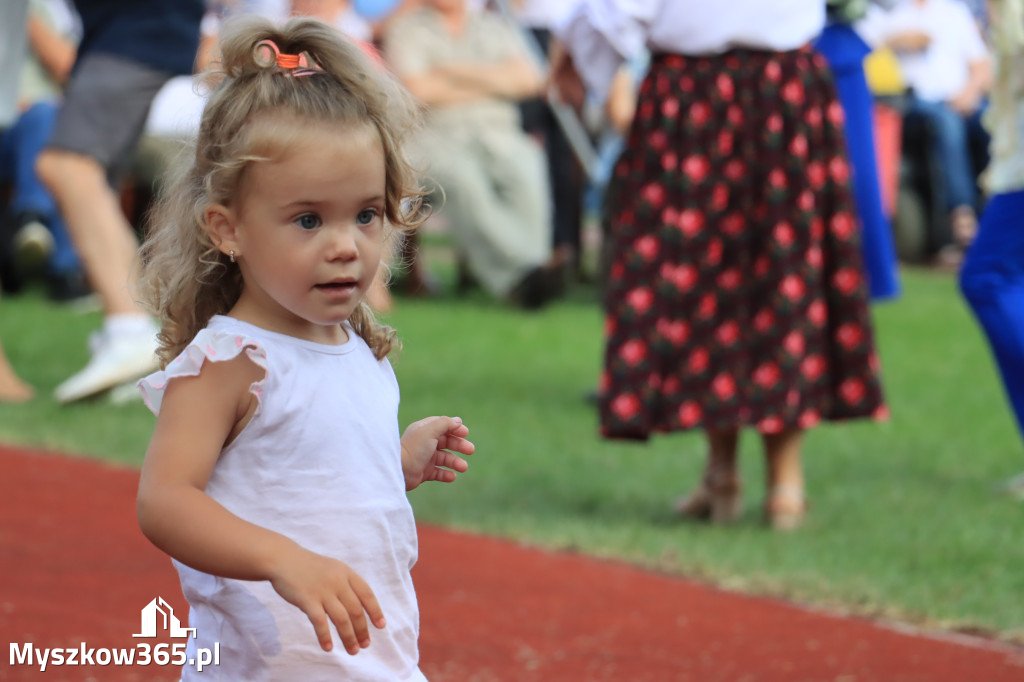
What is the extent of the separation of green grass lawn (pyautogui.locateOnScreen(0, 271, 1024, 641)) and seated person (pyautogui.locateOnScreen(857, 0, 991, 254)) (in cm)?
492

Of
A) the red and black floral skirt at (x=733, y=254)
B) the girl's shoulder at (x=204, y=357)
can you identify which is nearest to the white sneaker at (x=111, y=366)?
the red and black floral skirt at (x=733, y=254)

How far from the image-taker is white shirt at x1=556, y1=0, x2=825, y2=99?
404cm

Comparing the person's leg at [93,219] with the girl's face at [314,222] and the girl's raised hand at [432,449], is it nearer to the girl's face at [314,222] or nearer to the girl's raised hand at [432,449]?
the girl's raised hand at [432,449]

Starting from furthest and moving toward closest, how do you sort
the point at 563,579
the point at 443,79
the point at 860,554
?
the point at 443,79 → the point at 860,554 → the point at 563,579

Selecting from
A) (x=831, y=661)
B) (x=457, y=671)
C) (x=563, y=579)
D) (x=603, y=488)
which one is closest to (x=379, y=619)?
(x=457, y=671)

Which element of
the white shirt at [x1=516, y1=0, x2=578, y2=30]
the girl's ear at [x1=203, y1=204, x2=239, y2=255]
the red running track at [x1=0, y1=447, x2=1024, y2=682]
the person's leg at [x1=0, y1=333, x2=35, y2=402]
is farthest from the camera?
the white shirt at [x1=516, y1=0, x2=578, y2=30]

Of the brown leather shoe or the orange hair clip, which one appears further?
the brown leather shoe

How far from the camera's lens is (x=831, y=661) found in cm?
302

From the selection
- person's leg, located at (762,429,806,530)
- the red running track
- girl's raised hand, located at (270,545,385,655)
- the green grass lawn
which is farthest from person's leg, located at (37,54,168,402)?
girl's raised hand, located at (270,545,385,655)

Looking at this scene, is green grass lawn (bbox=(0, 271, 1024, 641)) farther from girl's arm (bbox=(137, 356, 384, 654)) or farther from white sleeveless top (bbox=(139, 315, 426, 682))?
girl's arm (bbox=(137, 356, 384, 654))

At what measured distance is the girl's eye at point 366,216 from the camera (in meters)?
1.87

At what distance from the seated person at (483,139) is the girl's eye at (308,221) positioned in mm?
7503

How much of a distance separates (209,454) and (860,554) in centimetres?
250

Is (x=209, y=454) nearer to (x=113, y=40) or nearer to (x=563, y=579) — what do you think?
(x=563, y=579)
